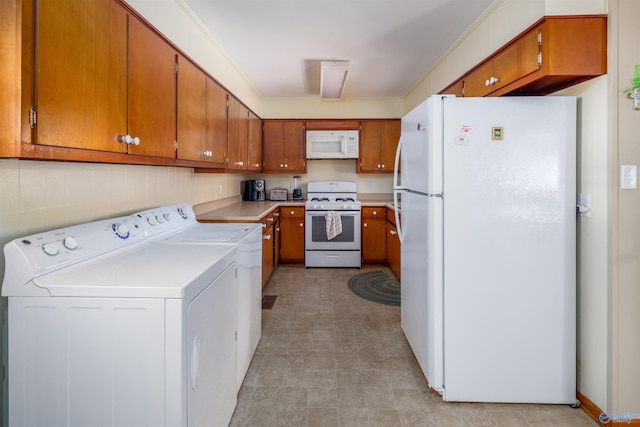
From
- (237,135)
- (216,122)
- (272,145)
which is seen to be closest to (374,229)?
(272,145)

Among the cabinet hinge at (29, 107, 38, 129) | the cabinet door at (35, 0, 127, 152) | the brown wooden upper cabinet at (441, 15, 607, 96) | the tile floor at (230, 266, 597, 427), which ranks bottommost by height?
the tile floor at (230, 266, 597, 427)

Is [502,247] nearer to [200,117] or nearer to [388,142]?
[200,117]

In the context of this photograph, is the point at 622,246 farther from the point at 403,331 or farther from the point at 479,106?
the point at 403,331

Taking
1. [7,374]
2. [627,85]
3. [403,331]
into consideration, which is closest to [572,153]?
[627,85]

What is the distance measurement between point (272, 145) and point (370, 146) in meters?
1.47

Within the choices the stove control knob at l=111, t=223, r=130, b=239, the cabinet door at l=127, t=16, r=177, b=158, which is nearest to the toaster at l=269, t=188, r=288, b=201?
the cabinet door at l=127, t=16, r=177, b=158

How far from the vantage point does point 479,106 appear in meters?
1.88

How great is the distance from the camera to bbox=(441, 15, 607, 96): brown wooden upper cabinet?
5.72 feet

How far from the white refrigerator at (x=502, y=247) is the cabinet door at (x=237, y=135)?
199 cm

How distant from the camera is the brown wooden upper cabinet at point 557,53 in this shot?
1.74 meters

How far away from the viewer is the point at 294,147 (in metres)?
5.18

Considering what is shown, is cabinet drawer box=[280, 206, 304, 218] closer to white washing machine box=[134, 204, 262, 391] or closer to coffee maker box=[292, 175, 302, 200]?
coffee maker box=[292, 175, 302, 200]

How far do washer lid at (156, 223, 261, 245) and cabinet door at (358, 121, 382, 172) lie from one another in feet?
10.0

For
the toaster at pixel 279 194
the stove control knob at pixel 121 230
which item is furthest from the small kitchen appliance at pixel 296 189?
the stove control knob at pixel 121 230
